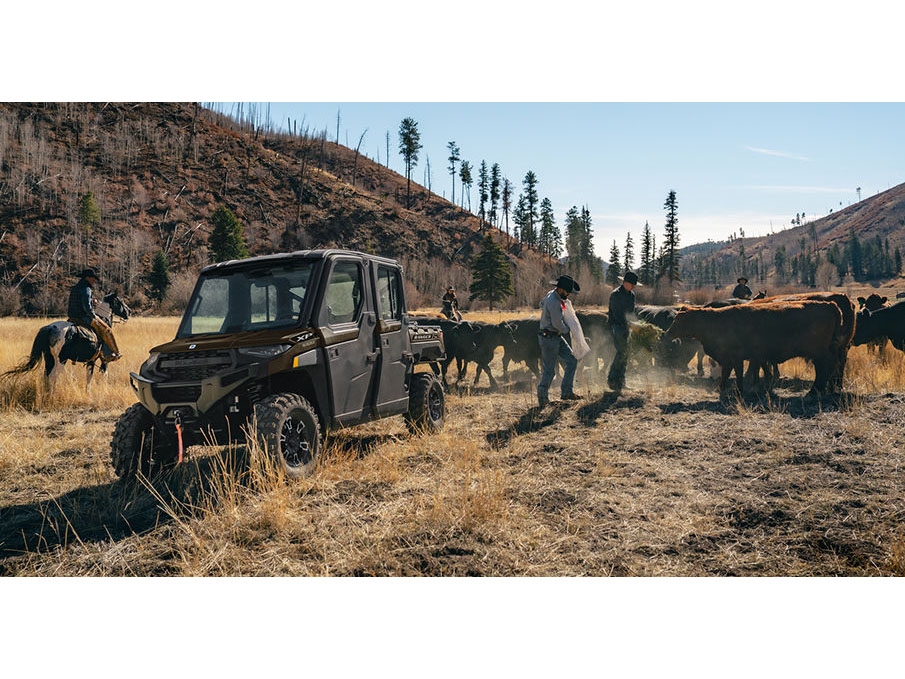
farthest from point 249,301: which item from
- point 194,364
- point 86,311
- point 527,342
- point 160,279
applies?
point 160,279

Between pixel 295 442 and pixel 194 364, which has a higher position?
pixel 194 364

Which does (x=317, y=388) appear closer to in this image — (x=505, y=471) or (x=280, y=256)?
(x=280, y=256)

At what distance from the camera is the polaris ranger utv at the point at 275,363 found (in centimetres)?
541

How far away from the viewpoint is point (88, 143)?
255ft

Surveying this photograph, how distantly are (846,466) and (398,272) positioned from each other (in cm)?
607

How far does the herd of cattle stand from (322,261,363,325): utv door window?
7164mm

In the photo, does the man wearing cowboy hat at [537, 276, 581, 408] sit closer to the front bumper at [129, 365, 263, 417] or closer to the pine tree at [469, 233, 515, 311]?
the front bumper at [129, 365, 263, 417]

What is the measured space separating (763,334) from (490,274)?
165 feet

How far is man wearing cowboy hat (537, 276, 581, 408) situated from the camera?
397 inches

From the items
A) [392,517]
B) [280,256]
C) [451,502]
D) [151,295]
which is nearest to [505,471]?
[451,502]

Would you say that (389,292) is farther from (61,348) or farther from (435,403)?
(61,348)

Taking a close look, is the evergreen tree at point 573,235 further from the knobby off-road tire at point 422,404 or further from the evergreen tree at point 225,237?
the knobby off-road tire at point 422,404

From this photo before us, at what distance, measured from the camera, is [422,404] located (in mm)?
8117

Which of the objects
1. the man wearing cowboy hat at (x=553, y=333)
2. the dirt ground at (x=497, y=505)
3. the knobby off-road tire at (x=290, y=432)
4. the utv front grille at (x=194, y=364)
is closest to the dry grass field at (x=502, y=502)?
the dirt ground at (x=497, y=505)
